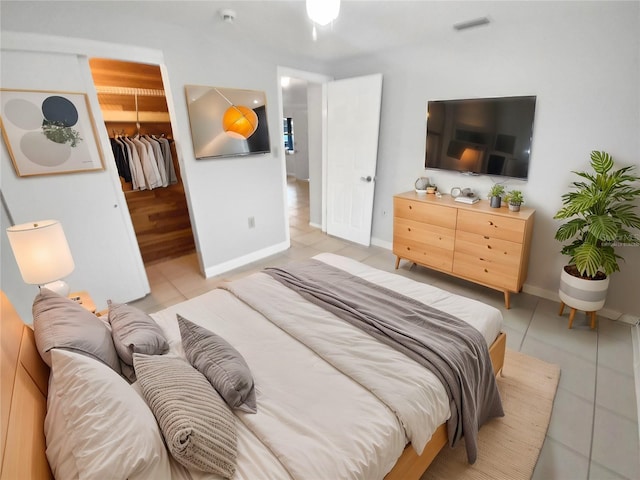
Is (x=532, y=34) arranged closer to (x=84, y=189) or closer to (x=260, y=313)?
(x=260, y=313)

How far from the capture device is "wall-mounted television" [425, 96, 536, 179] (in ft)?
8.50

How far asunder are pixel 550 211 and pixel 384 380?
2387mm

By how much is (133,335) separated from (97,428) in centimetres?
53

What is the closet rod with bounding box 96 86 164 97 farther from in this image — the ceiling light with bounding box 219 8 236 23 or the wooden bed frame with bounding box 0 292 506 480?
the wooden bed frame with bounding box 0 292 506 480

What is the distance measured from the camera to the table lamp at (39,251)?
5.23 feet

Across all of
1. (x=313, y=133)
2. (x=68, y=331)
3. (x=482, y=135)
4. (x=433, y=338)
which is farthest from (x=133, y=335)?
(x=313, y=133)

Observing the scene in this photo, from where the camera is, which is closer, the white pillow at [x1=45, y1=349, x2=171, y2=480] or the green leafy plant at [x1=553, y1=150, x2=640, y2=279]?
the white pillow at [x1=45, y1=349, x2=171, y2=480]

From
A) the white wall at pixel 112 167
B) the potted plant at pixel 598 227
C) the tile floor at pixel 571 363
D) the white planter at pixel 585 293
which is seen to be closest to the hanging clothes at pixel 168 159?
the white wall at pixel 112 167

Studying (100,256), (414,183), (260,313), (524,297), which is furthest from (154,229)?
(524,297)

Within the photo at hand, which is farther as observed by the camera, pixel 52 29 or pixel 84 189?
pixel 84 189

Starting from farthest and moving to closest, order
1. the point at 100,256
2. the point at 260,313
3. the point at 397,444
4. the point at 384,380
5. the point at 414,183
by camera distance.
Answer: the point at 414,183
the point at 100,256
the point at 260,313
the point at 384,380
the point at 397,444

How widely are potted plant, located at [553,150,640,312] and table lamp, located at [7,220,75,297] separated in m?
3.28

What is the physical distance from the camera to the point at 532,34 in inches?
96.7

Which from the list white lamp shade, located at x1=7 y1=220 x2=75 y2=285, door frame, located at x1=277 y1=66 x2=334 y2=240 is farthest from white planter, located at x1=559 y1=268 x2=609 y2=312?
white lamp shade, located at x1=7 y1=220 x2=75 y2=285
